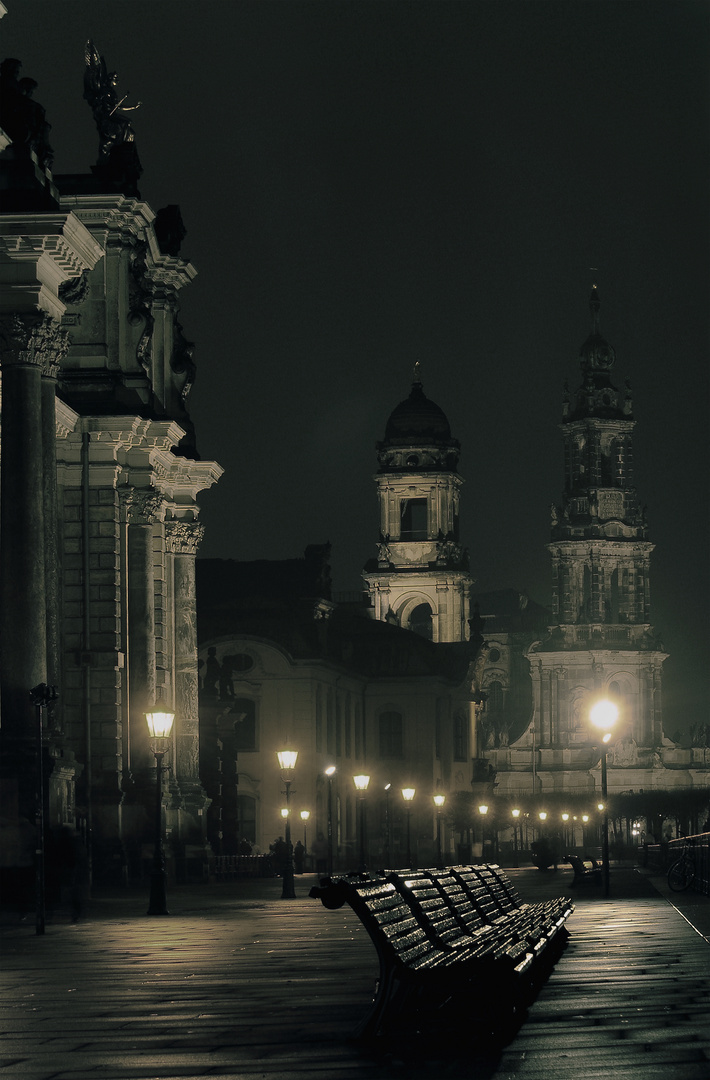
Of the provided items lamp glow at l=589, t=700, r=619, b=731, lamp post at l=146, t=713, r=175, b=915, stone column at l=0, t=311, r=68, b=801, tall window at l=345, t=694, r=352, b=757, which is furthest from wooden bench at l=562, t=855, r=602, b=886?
tall window at l=345, t=694, r=352, b=757

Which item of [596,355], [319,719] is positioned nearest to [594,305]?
[596,355]

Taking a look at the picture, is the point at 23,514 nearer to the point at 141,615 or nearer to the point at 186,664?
the point at 141,615

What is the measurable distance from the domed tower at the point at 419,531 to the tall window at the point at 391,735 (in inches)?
1089

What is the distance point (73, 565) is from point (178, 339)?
1005 centimetres

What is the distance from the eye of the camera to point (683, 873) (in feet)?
117

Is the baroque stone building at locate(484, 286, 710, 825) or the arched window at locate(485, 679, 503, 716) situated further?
the arched window at locate(485, 679, 503, 716)

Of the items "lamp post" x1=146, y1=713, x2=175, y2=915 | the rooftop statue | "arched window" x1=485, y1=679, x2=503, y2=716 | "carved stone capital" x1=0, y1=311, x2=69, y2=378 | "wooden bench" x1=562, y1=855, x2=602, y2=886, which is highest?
the rooftop statue

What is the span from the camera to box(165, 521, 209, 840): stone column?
51.2m

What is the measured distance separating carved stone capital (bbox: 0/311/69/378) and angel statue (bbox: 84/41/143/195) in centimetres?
1601

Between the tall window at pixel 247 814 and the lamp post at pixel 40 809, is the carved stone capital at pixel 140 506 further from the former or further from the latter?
the tall window at pixel 247 814

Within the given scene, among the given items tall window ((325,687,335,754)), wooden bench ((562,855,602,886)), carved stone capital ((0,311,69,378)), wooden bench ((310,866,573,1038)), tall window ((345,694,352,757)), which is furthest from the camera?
tall window ((345,694,352,757))

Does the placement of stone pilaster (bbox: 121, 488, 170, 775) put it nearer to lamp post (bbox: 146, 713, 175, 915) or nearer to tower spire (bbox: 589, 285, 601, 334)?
lamp post (bbox: 146, 713, 175, 915)

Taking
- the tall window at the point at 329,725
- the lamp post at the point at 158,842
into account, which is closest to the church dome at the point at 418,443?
the tall window at the point at 329,725

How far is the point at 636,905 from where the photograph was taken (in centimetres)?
2984
